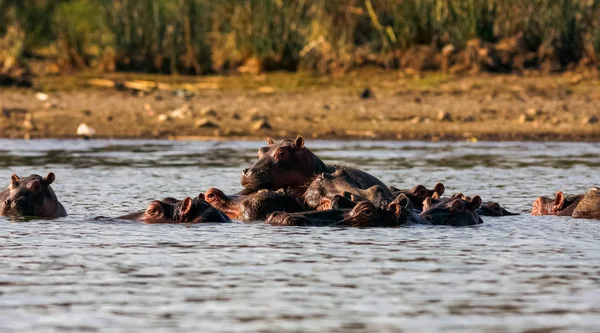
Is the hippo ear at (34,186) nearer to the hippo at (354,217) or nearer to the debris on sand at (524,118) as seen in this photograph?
the hippo at (354,217)

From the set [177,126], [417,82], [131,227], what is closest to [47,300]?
[131,227]

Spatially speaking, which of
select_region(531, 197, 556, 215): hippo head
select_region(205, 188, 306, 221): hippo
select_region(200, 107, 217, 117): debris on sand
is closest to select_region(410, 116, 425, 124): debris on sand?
select_region(200, 107, 217, 117): debris on sand

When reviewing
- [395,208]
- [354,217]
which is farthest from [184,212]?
[395,208]

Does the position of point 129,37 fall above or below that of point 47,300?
above

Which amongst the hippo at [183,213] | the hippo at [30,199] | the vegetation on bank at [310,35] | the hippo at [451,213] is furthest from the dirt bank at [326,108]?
the hippo at [183,213]

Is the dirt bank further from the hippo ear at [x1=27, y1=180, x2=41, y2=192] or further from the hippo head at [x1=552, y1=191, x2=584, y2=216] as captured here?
the hippo ear at [x1=27, y1=180, x2=41, y2=192]

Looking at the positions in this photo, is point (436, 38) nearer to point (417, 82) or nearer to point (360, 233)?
point (417, 82)

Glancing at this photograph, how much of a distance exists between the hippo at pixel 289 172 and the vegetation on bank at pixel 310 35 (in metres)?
10.4

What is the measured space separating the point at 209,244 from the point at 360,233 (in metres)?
1.13

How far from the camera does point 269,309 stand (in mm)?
6535

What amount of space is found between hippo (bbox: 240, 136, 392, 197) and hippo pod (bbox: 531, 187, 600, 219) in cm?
123

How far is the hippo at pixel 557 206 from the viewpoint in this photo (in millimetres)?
10531

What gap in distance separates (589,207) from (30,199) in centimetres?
427

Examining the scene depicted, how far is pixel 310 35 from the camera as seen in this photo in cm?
2142
